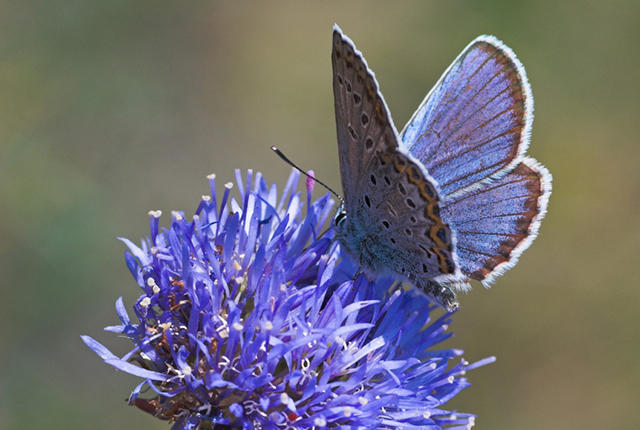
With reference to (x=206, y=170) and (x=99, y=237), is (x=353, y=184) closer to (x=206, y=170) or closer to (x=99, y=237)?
(x=99, y=237)

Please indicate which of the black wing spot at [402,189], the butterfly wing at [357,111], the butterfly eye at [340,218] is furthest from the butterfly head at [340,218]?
the black wing spot at [402,189]

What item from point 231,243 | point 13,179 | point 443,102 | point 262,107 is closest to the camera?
point 231,243

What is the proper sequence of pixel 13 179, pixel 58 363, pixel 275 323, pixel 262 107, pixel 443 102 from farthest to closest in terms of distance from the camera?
pixel 262 107 < pixel 13 179 < pixel 58 363 < pixel 443 102 < pixel 275 323

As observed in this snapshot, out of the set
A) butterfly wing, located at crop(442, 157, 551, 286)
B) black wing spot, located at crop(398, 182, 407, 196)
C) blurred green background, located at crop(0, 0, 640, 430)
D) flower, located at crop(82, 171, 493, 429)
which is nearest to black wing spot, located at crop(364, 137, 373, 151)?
black wing spot, located at crop(398, 182, 407, 196)

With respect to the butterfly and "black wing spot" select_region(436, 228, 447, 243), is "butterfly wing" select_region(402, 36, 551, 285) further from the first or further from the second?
"black wing spot" select_region(436, 228, 447, 243)

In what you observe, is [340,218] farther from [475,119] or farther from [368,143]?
[475,119]

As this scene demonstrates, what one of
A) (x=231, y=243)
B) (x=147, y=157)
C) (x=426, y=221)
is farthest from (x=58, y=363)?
(x=426, y=221)
